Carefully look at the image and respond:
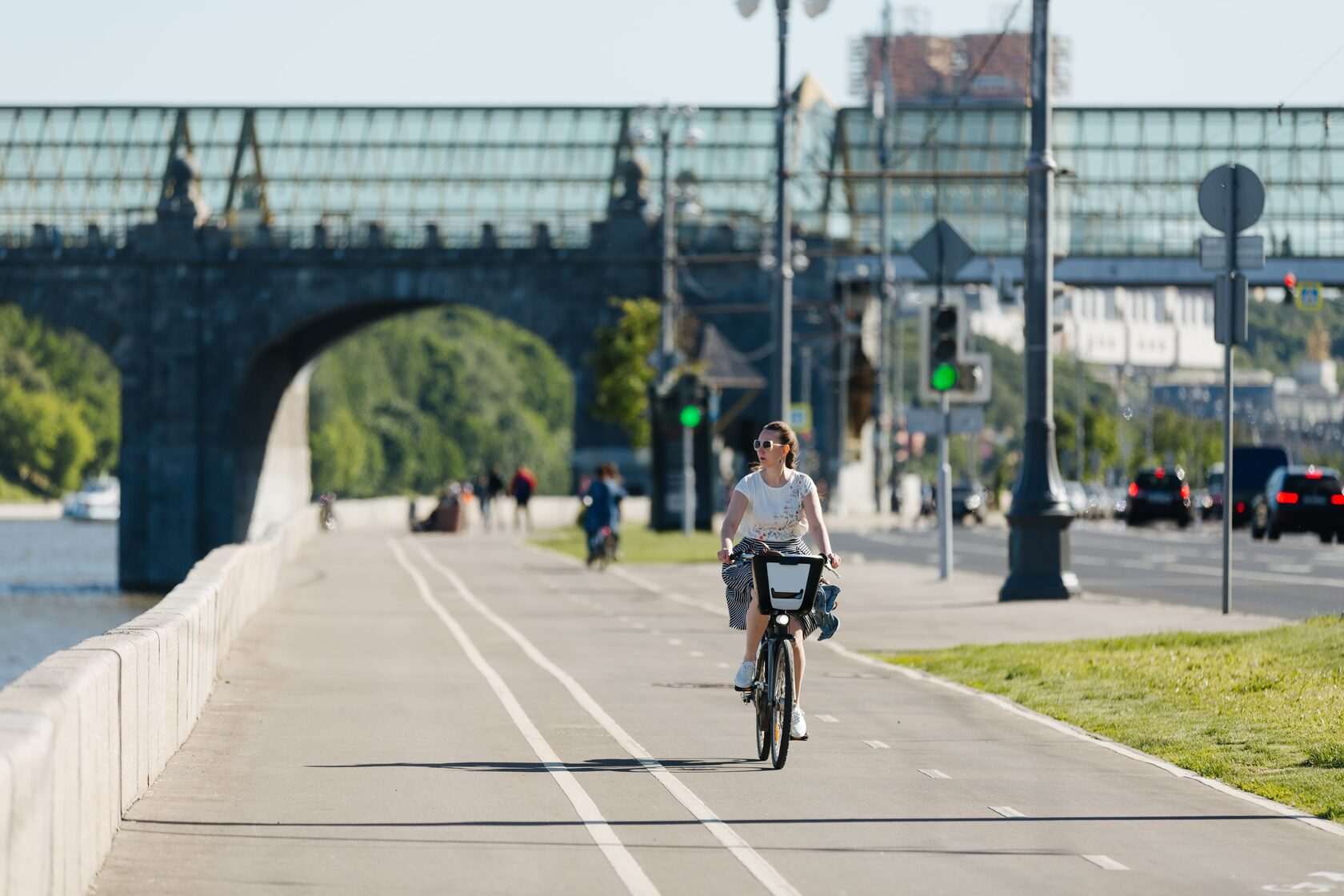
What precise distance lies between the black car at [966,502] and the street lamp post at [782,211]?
115ft

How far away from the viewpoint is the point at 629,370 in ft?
226

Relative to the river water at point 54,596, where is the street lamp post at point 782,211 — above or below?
above

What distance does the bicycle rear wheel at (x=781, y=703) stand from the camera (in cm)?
1214

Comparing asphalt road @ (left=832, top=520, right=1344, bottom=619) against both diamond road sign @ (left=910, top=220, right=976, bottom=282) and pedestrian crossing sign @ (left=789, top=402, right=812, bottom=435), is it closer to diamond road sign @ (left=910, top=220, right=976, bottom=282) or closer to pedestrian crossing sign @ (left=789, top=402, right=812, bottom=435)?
pedestrian crossing sign @ (left=789, top=402, right=812, bottom=435)

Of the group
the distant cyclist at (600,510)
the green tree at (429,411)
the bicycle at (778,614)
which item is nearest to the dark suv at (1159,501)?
the distant cyclist at (600,510)

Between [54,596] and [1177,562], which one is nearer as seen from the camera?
[1177,562]

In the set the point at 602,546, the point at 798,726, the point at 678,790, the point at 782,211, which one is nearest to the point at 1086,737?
the point at 798,726

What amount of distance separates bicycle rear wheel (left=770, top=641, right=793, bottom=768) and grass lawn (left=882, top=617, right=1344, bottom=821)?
2.12 metres

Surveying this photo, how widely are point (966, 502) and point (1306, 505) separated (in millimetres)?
24157

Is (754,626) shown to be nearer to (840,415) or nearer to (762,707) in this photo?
(762,707)

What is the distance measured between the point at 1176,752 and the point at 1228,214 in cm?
905

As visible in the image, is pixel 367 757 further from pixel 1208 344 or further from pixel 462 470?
pixel 1208 344

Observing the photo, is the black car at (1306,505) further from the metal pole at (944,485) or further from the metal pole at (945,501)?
the metal pole at (945,501)

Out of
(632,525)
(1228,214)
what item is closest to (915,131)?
(632,525)
